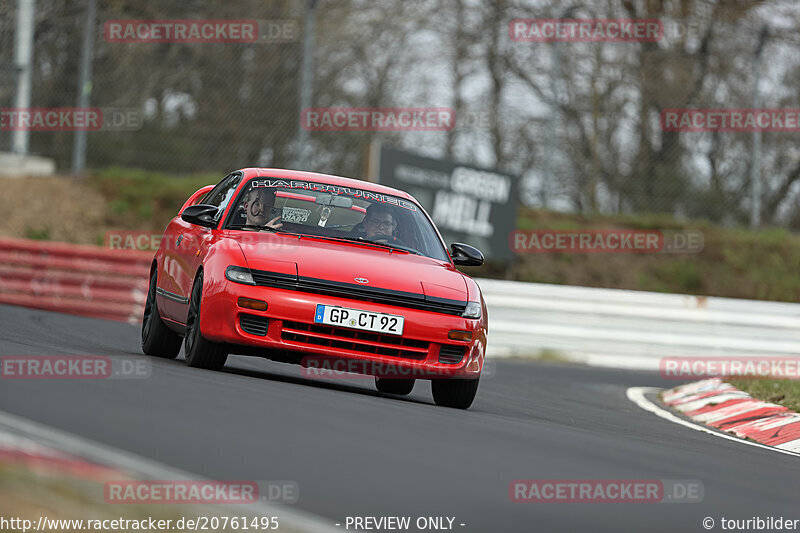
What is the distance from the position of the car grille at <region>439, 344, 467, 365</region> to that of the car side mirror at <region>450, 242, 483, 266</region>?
50.0 inches

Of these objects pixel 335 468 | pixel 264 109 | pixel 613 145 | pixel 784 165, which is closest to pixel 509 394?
pixel 335 468

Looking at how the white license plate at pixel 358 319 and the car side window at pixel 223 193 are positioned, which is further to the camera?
the car side window at pixel 223 193

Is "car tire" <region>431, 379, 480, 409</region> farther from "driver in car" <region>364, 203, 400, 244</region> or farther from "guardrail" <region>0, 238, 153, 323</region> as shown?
"guardrail" <region>0, 238, 153, 323</region>

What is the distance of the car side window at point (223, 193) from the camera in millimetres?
9219

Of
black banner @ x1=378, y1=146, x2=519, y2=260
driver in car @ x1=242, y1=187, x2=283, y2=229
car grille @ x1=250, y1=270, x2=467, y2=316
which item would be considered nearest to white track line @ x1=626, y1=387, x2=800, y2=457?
car grille @ x1=250, y1=270, x2=467, y2=316

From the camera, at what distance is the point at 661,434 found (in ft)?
27.6

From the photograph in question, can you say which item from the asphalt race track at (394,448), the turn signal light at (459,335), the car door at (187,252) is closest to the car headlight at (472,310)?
the turn signal light at (459,335)

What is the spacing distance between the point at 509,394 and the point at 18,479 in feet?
24.1

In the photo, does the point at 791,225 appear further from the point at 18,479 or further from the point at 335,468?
the point at 18,479

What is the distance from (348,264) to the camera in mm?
8070

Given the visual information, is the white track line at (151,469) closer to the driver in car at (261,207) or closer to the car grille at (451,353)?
the car grille at (451,353)

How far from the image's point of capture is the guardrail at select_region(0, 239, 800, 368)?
1602 cm

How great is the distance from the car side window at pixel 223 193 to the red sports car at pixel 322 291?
0.23 ft

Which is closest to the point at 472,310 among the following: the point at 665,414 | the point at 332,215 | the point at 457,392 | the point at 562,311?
the point at 457,392
